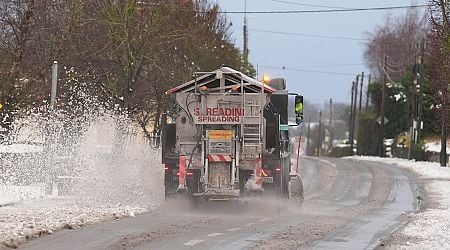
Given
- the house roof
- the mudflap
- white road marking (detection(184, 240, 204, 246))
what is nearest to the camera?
white road marking (detection(184, 240, 204, 246))

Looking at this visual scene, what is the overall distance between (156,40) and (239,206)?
10204mm

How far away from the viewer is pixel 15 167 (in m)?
23.7

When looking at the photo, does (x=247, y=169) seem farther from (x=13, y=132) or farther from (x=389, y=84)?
(x=389, y=84)

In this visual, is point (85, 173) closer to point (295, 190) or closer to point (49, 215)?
point (295, 190)

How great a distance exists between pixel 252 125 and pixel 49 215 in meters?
5.04

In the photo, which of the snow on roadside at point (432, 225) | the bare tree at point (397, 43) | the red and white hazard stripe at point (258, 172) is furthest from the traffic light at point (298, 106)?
the bare tree at point (397, 43)

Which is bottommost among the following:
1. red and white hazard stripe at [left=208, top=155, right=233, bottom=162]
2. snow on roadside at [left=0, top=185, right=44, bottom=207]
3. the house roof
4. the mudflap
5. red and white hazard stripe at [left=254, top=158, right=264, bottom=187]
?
snow on roadside at [left=0, top=185, right=44, bottom=207]

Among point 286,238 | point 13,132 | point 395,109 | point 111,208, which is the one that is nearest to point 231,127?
point 111,208

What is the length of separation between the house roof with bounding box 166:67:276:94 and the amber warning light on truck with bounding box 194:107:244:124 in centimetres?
50

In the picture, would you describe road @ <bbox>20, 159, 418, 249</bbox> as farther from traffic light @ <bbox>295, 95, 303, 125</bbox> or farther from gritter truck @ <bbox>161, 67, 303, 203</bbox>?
traffic light @ <bbox>295, 95, 303, 125</bbox>

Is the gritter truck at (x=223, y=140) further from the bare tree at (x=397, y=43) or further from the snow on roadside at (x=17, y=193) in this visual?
the bare tree at (x=397, y=43)

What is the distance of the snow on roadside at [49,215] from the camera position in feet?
43.9

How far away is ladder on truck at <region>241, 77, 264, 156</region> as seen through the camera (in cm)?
1912

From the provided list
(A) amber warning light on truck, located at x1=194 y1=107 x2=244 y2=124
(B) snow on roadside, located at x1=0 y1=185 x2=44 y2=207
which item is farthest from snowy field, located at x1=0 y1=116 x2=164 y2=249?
(A) amber warning light on truck, located at x1=194 y1=107 x2=244 y2=124
